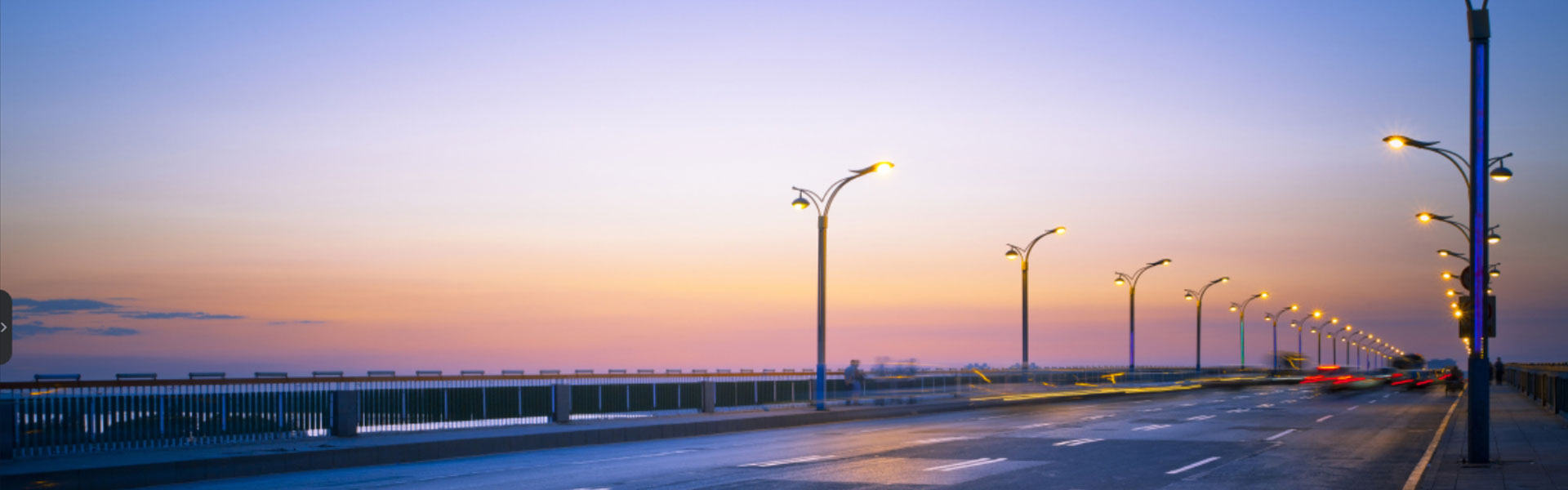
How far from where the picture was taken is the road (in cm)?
1659

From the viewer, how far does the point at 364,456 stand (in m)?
19.6

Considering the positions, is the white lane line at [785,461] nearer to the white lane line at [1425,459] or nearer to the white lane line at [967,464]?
the white lane line at [967,464]

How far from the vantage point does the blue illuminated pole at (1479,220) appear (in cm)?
1731

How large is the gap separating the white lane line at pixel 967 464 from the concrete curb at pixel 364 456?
313 inches

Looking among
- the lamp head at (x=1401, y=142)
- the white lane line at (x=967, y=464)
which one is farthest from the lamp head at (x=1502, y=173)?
the white lane line at (x=967, y=464)

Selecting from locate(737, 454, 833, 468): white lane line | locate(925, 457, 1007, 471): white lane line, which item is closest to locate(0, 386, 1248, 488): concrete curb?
locate(737, 454, 833, 468): white lane line

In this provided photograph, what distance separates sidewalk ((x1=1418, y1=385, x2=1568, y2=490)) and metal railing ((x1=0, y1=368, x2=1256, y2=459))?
662 inches

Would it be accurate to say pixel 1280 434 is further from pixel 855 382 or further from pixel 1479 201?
pixel 855 382

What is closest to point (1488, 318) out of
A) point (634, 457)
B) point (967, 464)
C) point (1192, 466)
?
point (1192, 466)

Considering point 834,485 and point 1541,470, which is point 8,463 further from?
point 1541,470

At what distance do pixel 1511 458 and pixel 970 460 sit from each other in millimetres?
8186

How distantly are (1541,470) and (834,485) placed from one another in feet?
31.9

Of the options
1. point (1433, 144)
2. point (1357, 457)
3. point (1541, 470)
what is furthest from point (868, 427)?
point (1541, 470)

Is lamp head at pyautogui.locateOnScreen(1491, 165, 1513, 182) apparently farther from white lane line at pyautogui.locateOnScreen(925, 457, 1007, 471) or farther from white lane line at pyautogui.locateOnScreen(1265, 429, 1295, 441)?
white lane line at pyautogui.locateOnScreen(925, 457, 1007, 471)
